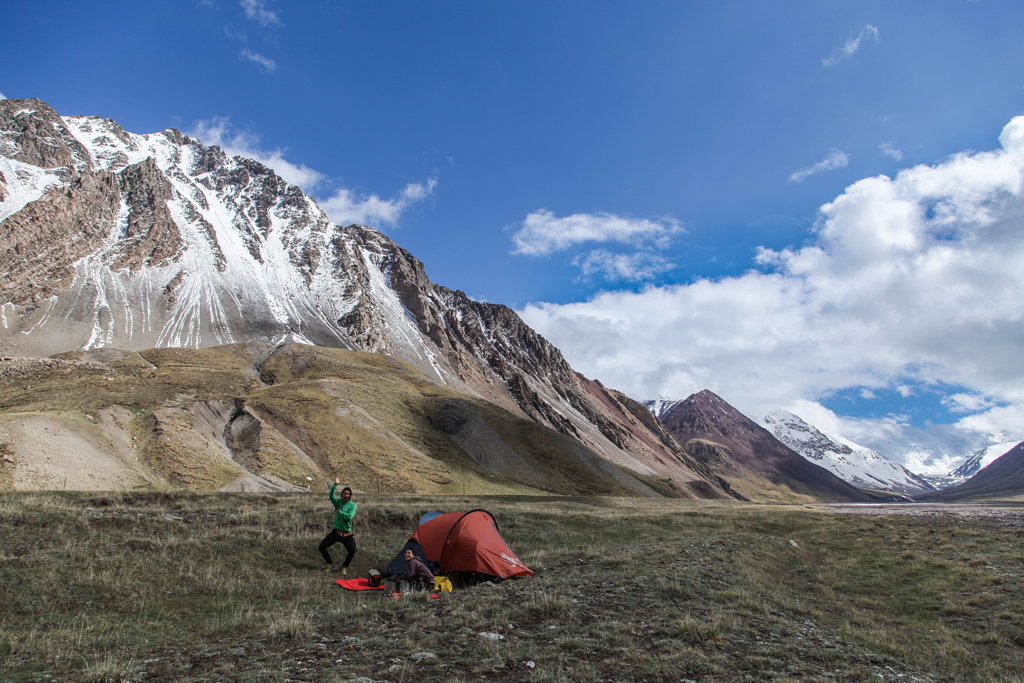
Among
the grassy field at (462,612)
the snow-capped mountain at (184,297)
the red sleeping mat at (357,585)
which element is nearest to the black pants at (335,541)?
the grassy field at (462,612)

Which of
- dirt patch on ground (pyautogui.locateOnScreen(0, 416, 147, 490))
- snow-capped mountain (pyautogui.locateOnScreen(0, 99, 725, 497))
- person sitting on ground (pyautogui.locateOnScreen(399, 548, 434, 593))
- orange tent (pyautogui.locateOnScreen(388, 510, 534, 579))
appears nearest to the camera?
person sitting on ground (pyautogui.locateOnScreen(399, 548, 434, 593))

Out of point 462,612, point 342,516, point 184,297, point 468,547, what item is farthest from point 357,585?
point 184,297

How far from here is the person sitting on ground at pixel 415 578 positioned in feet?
44.0

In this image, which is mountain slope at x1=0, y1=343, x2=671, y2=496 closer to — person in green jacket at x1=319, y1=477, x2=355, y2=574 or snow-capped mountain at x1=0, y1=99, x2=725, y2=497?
person in green jacket at x1=319, y1=477, x2=355, y2=574

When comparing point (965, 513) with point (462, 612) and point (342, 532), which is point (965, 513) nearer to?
point (462, 612)

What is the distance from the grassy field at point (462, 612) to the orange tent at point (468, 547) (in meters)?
1.15

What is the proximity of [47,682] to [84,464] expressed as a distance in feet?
130

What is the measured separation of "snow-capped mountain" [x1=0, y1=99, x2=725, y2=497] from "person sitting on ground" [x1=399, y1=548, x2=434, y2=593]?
4548 inches

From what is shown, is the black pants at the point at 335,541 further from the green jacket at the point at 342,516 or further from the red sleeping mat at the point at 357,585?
the red sleeping mat at the point at 357,585

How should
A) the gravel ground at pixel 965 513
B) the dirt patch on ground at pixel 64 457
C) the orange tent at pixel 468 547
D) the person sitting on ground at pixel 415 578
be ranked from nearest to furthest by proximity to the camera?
the person sitting on ground at pixel 415 578 → the orange tent at pixel 468 547 → the dirt patch on ground at pixel 64 457 → the gravel ground at pixel 965 513

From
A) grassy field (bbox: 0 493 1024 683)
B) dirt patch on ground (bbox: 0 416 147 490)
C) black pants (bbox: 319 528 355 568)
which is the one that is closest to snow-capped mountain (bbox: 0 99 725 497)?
dirt patch on ground (bbox: 0 416 147 490)

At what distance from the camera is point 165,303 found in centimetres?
14500

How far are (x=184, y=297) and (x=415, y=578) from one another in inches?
6605

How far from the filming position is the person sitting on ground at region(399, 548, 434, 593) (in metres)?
13.4
